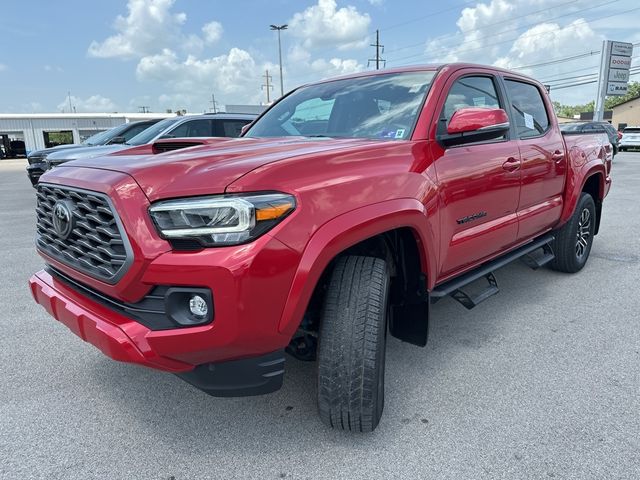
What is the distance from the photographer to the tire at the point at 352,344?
2.08 metres

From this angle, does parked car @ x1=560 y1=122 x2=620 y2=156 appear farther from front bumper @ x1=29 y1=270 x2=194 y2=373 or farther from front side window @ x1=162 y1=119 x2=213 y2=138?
front side window @ x1=162 y1=119 x2=213 y2=138

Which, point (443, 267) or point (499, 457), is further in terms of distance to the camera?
point (443, 267)

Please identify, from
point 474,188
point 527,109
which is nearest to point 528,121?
point 527,109

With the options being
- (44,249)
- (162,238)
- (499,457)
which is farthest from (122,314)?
(499,457)

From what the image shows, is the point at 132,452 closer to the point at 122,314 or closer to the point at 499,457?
the point at 122,314

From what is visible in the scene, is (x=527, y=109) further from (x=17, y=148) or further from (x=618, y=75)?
(x=17, y=148)

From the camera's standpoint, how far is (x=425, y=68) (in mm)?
3078

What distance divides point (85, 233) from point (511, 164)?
2.67 metres

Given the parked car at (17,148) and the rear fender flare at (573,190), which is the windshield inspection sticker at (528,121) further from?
the parked car at (17,148)

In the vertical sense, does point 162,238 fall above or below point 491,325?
above

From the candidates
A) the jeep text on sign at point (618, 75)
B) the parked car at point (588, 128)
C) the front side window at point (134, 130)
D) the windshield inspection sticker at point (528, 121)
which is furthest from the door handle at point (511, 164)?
the jeep text on sign at point (618, 75)

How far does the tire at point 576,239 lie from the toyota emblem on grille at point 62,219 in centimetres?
407

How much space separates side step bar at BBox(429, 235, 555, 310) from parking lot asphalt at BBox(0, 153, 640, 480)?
371 millimetres

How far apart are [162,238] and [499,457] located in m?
1.70
